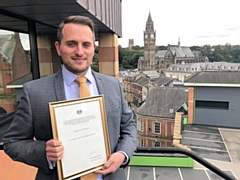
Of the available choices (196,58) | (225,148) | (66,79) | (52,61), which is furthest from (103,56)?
(196,58)

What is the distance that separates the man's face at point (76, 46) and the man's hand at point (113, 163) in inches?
16.8

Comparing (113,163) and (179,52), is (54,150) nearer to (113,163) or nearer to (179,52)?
(113,163)

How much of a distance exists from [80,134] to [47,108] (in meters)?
0.19

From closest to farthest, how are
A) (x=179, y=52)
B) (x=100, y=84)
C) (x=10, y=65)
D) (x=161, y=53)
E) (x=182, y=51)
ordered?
(x=100, y=84)
(x=10, y=65)
(x=179, y=52)
(x=182, y=51)
(x=161, y=53)

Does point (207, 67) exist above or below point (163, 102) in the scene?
above

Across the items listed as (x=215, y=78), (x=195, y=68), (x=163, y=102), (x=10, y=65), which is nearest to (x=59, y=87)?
(x=10, y=65)

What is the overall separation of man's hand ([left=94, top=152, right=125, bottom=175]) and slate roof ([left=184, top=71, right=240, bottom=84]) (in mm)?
13049

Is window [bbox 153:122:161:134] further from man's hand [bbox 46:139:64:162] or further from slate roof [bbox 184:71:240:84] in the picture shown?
man's hand [bbox 46:139:64:162]

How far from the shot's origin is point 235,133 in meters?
12.1

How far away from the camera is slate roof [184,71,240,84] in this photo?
537 inches

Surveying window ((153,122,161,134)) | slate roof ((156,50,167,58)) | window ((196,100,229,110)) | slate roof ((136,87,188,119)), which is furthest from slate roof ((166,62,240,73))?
window ((153,122,161,134))

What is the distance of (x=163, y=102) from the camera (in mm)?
16453

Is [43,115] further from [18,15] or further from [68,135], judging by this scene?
[18,15]

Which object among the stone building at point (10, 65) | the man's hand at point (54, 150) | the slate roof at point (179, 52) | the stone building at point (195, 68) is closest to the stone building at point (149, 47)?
the slate roof at point (179, 52)
